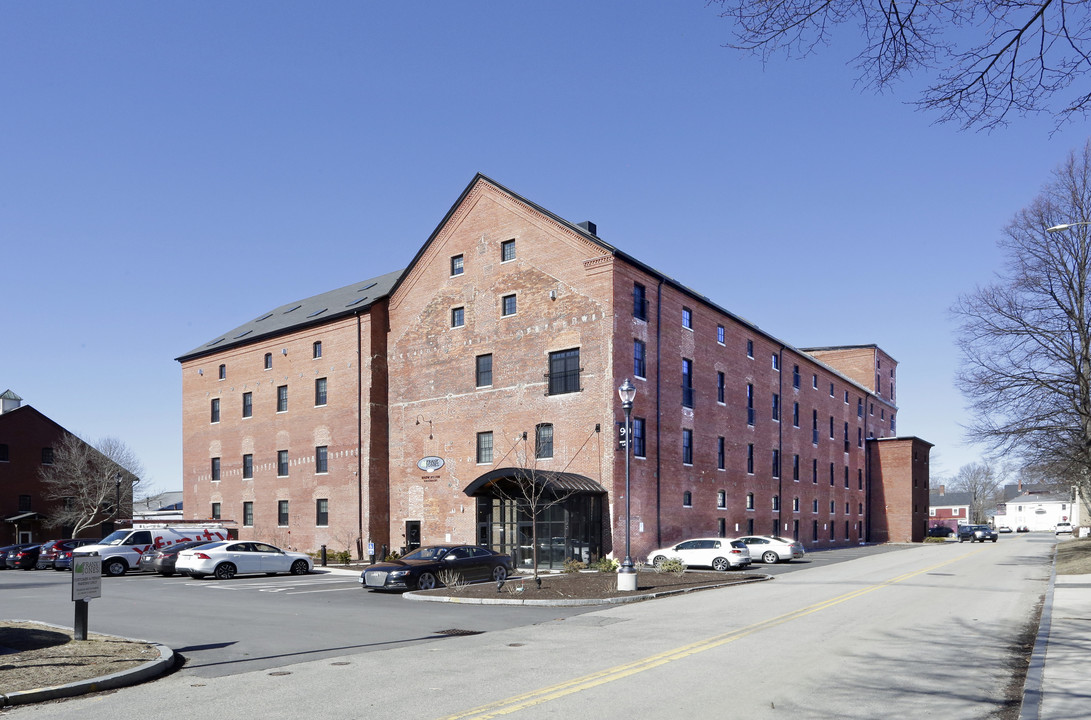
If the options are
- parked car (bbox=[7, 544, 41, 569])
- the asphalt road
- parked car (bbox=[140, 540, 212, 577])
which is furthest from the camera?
parked car (bbox=[7, 544, 41, 569])

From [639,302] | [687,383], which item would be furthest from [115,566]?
[687,383]

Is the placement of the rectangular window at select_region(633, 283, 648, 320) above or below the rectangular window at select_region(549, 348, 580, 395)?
above

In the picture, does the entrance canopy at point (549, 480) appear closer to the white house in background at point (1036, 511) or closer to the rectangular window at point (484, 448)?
the rectangular window at point (484, 448)

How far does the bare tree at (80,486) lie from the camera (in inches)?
2408

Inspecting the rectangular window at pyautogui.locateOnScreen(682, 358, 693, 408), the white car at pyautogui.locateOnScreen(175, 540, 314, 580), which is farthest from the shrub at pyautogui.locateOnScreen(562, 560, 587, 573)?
the white car at pyautogui.locateOnScreen(175, 540, 314, 580)

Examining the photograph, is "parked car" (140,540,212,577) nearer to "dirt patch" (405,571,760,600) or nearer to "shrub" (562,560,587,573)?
"shrub" (562,560,587,573)

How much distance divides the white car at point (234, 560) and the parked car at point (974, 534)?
6474cm

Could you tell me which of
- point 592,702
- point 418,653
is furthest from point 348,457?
point 592,702

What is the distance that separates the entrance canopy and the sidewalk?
17.4 meters

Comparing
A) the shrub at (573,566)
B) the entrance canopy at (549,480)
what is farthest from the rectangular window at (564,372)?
the shrub at (573,566)

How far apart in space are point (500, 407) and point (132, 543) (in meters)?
16.8

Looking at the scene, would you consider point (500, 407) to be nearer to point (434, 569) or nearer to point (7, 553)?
point (434, 569)

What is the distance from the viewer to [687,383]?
41031mm

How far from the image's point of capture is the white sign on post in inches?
527
